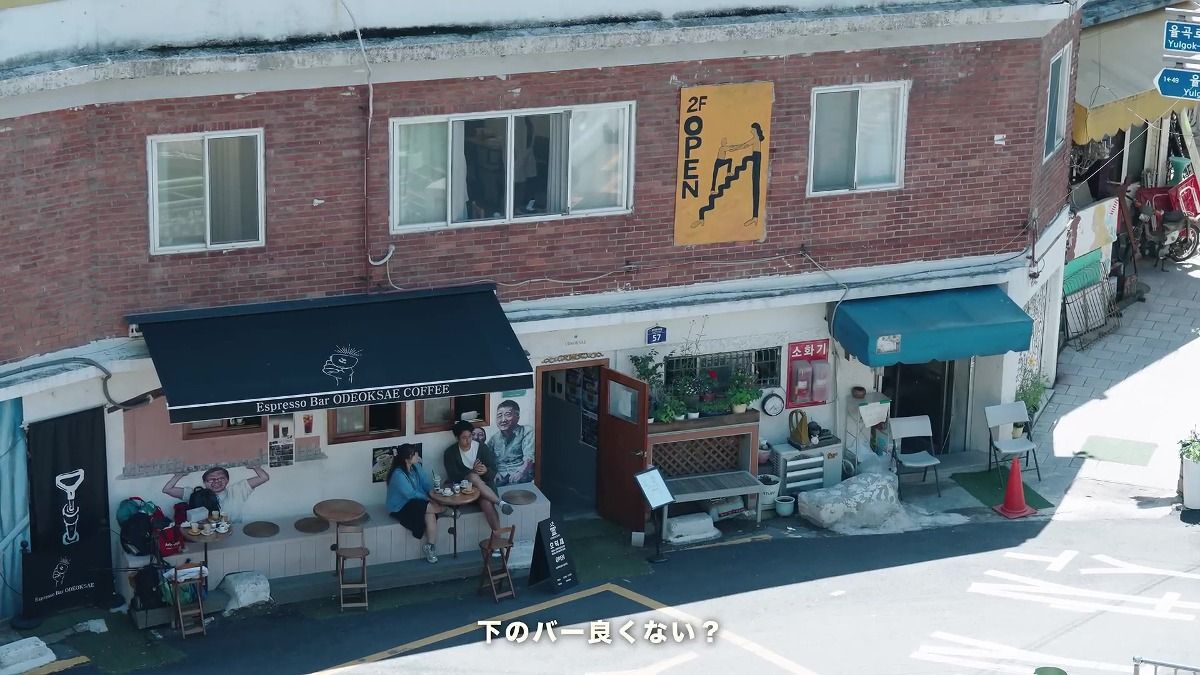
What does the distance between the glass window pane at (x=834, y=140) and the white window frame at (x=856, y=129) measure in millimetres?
41

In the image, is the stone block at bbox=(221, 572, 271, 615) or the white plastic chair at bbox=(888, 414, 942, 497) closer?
the stone block at bbox=(221, 572, 271, 615)

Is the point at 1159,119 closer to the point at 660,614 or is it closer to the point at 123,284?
the point at 660,614

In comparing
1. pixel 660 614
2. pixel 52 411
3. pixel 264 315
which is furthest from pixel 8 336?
pixel 660 614

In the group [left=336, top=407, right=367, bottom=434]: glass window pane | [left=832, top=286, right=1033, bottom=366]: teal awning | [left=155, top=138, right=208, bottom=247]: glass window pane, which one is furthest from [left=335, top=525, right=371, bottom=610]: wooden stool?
[left=832, top=286, right=1033, bottom=366]: teal awning

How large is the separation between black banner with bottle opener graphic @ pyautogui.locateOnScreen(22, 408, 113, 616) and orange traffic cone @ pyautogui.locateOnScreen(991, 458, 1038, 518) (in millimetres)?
11129

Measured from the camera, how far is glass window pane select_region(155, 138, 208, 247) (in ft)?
70.1

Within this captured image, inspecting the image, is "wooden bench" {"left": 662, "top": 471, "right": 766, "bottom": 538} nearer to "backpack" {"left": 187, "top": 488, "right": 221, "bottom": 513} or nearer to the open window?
the open window

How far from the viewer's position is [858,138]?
80.6 feet

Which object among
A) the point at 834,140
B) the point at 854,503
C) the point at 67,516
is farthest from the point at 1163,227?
the point at 67,516

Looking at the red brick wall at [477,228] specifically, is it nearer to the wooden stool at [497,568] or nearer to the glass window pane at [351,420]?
the glass window pane at [351,420]

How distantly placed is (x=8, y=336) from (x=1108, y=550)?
13.2 m

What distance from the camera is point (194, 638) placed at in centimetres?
2138

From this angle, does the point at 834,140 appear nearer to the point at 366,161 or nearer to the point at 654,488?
the point at 654,488

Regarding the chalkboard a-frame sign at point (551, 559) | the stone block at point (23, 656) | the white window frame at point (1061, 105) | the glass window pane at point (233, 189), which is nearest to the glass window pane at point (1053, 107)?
the white window frame at point (1061, 105)
